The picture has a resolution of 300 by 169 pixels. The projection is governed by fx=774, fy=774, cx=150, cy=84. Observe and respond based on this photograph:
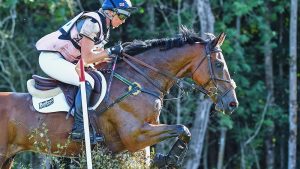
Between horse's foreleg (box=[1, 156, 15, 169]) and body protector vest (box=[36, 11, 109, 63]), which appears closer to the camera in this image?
body protector vest (box=[36, 11, 109, 63])

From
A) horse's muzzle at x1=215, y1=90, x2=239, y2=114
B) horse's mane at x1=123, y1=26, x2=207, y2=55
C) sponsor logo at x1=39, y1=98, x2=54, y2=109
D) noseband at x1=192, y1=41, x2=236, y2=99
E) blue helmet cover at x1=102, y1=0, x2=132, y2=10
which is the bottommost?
horse's muzzle at x1=215, y1=90, x2=239, y2=114

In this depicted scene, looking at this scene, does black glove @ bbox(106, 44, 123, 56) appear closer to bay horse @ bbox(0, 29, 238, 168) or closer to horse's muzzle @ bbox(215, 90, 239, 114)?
bay horse @ bbox(0, 29, 238, 168)

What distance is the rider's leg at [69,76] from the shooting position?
8.42m

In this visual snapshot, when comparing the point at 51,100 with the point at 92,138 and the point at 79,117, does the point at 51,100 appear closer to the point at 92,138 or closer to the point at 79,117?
the point at 79,117

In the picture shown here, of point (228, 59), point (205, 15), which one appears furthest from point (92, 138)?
point (228, 59)

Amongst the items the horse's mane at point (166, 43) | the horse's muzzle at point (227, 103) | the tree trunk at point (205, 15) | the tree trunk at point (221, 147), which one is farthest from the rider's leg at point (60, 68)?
the tree trunk at point (221, 147)

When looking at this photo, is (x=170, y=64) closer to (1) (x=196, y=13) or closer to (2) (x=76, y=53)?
(2) (x=76, y=53)

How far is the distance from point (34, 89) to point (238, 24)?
10322 millimetres

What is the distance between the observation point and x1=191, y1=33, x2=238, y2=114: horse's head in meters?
8.66

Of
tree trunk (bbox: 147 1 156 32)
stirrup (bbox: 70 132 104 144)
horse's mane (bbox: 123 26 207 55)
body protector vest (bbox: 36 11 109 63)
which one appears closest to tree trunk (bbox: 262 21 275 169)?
tree trunk (bbox: 147 1 156 32)

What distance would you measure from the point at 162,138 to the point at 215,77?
94cm

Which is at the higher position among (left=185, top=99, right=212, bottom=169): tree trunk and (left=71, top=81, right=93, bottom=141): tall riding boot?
(left=71, top=81, right=93, bottom=141): tall riding boot

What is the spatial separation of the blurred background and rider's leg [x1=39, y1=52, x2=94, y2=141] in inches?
298

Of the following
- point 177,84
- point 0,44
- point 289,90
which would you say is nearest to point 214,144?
point 289,90
